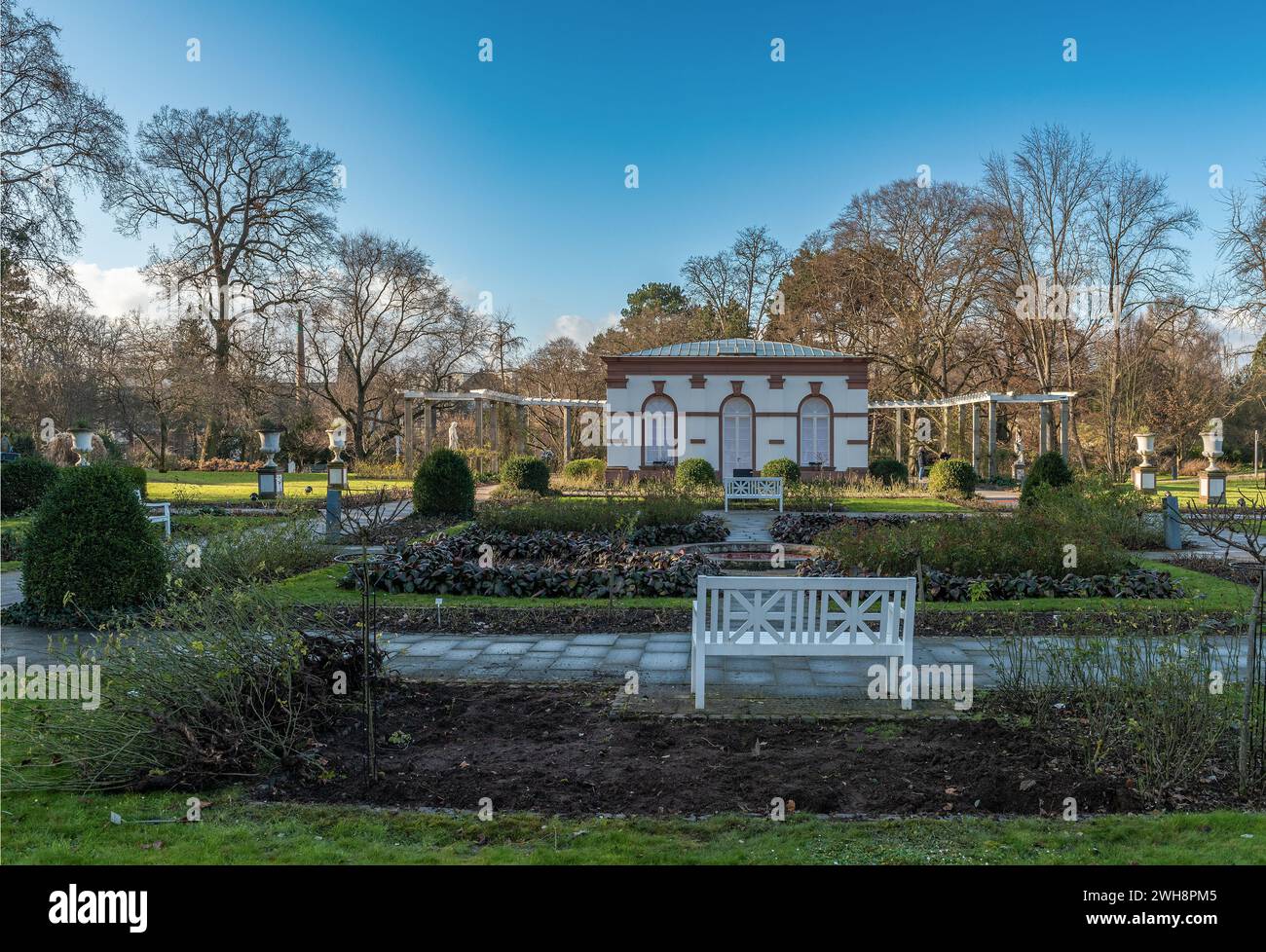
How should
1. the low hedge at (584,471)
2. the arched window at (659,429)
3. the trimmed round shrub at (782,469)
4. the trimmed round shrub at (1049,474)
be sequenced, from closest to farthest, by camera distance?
the trimmed round shrub at (1049,474) → the trimmed round shrub at (782,469) → the low hedge at (584,471) → the arched window at (659,429)

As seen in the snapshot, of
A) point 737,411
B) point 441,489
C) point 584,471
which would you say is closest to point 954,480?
point 737,411

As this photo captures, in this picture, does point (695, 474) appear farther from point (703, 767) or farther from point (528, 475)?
point (703, 767)

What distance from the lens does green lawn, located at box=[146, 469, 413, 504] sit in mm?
19312

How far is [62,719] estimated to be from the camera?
435 centimetres

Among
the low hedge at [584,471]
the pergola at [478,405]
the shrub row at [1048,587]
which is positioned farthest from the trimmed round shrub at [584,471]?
the shrub row at [1048,587]

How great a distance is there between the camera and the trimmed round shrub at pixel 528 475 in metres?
20.5

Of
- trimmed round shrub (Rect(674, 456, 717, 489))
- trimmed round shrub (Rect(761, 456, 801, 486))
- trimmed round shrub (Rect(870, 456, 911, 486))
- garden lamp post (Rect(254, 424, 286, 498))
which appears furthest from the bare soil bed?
trimmed round shrub (Rect(870, 456, 911, 486))

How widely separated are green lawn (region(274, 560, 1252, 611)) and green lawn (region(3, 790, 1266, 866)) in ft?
13.3

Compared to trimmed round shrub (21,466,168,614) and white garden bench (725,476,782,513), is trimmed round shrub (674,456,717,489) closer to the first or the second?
white garden bench (725,476,782,513)

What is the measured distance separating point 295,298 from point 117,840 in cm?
3287

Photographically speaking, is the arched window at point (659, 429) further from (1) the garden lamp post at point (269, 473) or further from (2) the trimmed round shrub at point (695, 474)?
(1) the garden lamp post at point (269, 473)

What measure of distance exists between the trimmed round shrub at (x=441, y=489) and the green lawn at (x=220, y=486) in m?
1.42

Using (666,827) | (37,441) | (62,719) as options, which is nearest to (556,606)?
(62,719)

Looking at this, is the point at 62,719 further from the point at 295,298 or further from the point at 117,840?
the point at 295,298
